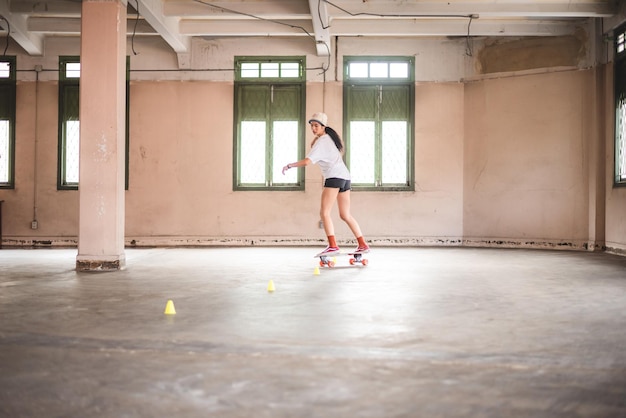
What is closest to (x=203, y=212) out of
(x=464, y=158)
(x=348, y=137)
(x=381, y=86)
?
(x=348, y=137)

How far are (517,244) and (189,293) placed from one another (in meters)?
7.56

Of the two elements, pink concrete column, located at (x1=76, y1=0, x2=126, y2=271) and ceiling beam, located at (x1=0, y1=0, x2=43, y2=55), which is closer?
pink concrete column, located at (x1=76, y1=0, x2=126, y2=271)

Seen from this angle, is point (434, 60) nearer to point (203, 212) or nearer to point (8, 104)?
point (203, 212)

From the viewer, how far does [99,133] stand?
7.44m

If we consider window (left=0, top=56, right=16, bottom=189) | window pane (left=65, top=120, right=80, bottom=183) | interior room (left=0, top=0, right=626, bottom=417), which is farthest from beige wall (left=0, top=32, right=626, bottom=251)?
window pane (left=65, top=120, right=80, bottom=183)

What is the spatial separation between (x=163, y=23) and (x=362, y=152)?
4255mm

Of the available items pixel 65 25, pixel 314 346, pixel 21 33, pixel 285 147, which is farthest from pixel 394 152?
pixel 314 346

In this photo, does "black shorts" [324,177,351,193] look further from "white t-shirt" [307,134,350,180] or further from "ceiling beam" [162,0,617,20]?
"ceiling beam" [162,0,617,20]

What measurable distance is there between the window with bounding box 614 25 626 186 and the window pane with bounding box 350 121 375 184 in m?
4.15

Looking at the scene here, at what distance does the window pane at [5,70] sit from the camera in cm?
1193

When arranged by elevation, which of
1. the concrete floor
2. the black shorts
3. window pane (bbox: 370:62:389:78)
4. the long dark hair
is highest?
window pane (bbox: 370:62:389:78)

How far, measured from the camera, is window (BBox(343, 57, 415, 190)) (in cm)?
1168

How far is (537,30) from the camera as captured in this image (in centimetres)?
1078

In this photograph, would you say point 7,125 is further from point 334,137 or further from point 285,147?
point 334,137
